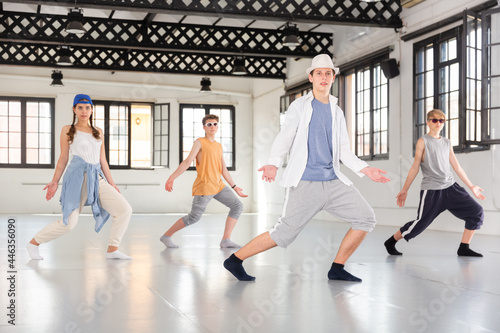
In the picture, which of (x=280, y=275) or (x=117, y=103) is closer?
(x=280, y=275)

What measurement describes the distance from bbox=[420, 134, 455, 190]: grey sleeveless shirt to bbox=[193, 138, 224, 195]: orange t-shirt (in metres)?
2.13

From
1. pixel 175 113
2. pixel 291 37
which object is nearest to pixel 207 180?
pixel 291 37

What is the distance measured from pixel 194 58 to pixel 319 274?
40.2 feet

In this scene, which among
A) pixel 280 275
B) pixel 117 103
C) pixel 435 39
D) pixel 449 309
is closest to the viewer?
pixel 449 309

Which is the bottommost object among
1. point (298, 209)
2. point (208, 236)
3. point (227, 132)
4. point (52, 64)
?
point (208, 236)

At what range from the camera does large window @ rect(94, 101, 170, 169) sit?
1922 centimetres

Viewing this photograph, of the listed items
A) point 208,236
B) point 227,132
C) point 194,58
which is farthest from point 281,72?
point 208,236

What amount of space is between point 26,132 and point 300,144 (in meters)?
15.9

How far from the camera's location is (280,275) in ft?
15.1

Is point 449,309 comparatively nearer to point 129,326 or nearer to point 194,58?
point 129,326

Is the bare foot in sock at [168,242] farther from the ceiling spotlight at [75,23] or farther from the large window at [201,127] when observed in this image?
the large window at [201,127]

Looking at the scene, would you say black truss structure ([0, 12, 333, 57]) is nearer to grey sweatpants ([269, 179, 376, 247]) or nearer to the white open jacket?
the white open jacket

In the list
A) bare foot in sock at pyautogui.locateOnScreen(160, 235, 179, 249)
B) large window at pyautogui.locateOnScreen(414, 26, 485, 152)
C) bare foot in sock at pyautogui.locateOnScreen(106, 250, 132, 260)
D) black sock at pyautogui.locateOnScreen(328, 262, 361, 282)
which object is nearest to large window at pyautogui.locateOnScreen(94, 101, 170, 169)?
large window at pyautogui.locateOnScreen(414, 26, 485, 152)

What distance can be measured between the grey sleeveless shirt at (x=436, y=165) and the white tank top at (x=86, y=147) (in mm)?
2958
